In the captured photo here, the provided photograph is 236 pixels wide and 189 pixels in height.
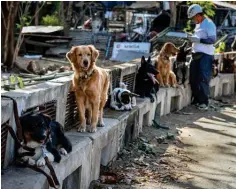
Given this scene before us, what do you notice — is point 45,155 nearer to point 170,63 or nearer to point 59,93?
point 59,93

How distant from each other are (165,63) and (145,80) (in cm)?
133

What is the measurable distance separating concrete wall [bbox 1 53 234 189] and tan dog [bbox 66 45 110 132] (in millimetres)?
142

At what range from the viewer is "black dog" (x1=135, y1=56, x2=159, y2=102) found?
9039 mm

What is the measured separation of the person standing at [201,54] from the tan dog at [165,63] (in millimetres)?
768

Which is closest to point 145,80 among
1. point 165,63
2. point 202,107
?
point 165,63

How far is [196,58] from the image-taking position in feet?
36.6

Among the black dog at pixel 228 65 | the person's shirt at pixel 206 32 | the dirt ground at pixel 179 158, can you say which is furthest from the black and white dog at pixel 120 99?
the black dog at pixel 228 65

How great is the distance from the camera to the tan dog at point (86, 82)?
5766mm

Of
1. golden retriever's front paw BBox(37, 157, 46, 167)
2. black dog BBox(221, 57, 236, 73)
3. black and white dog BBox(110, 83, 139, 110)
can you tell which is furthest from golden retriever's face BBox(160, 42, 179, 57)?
golden retriever's front paw BBox(37, 157, 46, 167)

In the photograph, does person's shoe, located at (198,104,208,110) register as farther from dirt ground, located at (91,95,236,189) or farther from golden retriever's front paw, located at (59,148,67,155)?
golden retriever's front paw, located at (59,148,67,155)

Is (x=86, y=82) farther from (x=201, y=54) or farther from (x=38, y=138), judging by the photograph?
(x=201, y=54)

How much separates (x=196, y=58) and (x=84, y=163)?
20.6 feet

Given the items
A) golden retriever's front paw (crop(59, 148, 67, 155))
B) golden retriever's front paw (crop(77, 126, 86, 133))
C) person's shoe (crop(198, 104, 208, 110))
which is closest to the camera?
golden retriever's front paw (crop(59, 148, 67, 155))

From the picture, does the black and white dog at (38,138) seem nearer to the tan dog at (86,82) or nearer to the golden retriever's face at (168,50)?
the tan dog at (86,82)
